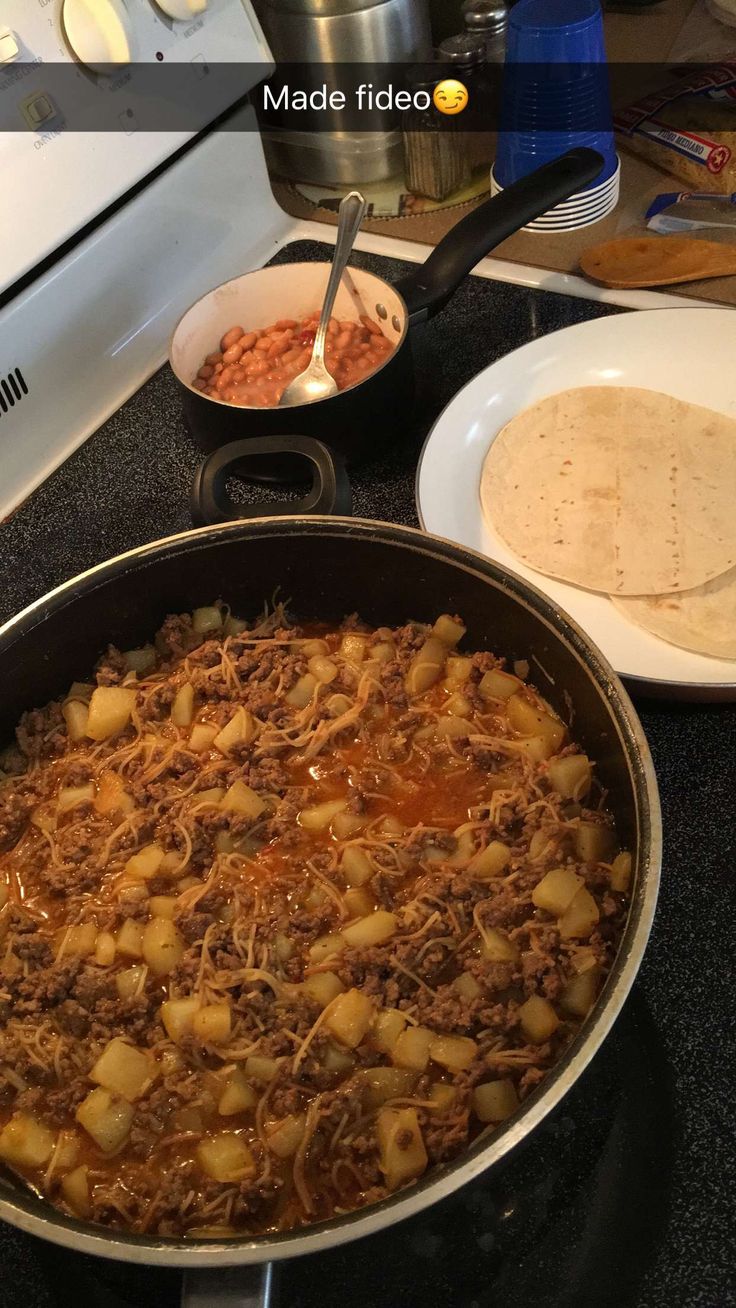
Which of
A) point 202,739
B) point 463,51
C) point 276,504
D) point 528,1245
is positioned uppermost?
point 463,51

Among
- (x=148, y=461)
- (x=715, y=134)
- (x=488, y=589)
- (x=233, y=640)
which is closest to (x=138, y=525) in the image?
(x=148, y=461)

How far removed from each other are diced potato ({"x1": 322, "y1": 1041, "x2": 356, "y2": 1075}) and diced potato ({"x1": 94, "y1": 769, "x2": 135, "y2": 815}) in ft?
1.54

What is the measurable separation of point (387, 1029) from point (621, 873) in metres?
0.34

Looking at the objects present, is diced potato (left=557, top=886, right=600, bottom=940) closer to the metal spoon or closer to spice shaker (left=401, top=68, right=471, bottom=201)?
the metal spoon

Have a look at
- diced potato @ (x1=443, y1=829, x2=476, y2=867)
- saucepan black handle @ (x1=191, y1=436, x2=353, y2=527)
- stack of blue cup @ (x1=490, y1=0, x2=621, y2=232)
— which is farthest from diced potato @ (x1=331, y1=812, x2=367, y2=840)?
stack of blue cup @ (x1=490, y1=0, x2=621, y2=232)

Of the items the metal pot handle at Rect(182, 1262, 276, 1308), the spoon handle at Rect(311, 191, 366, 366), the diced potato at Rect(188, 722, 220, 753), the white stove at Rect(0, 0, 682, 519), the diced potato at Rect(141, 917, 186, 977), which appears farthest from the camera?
the spoon handle at Rect(311, 191, 366, 366)

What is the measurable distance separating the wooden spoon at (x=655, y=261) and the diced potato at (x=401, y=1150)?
1.77 meters

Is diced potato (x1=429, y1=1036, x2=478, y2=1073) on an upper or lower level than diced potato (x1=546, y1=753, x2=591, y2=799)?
lower

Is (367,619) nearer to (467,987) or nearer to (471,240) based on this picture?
(467,987)

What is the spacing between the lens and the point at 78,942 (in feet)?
4.19

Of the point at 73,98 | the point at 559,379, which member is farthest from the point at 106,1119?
the point at 73,98

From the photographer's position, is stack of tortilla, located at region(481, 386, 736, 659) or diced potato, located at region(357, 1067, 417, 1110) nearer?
diced potato, located at region(357, 1067, 417, 1110)

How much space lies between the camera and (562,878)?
121 centimetres

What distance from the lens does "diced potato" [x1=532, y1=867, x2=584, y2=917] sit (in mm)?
1198
